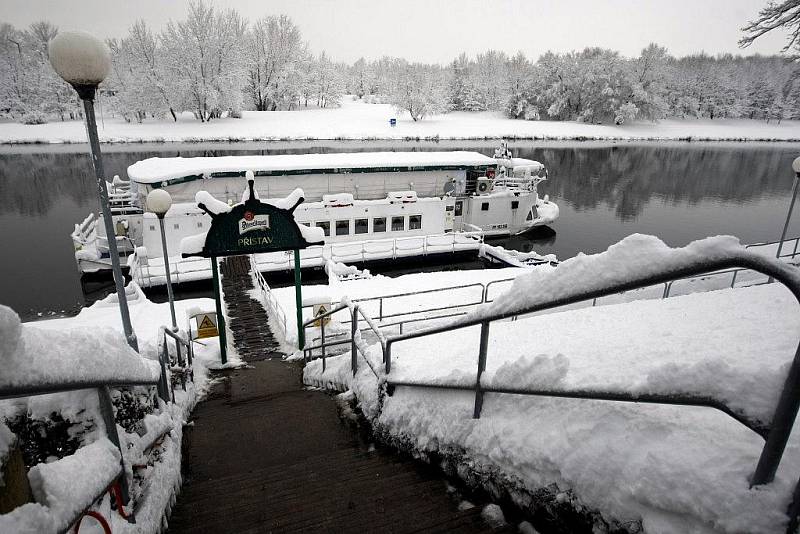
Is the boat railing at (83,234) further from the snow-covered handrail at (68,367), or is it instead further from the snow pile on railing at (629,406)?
the snow-covered handrail at (68,367)

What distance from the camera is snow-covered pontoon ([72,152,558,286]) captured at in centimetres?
2244

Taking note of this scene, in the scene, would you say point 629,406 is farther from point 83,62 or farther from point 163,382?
point 83,62

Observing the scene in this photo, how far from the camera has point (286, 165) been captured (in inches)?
1009

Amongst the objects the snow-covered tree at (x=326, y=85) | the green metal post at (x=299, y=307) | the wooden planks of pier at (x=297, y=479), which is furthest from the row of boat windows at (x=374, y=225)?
the snow-covered tree at (x=326, y=85)

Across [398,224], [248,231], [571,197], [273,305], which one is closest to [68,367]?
[248,231]

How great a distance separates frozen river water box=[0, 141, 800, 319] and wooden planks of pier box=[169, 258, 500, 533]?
18.5 metres

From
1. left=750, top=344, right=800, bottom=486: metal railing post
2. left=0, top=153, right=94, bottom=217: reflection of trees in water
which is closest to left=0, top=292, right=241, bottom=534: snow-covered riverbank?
left=750, top=344, right=800, bottom=486: metal railing post

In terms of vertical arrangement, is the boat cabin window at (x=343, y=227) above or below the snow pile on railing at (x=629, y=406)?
below

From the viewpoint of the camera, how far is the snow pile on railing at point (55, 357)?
202 cm

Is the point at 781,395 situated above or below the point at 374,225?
above

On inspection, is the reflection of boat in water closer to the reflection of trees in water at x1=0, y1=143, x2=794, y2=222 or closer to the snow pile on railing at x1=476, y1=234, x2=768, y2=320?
the reflection of trees in water at x1=0, y1=143, x2=794, y2=222

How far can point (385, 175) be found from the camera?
2761 cm

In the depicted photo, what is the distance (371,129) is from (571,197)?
49800 mm

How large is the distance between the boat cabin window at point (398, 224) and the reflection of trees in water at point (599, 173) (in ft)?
63.4
